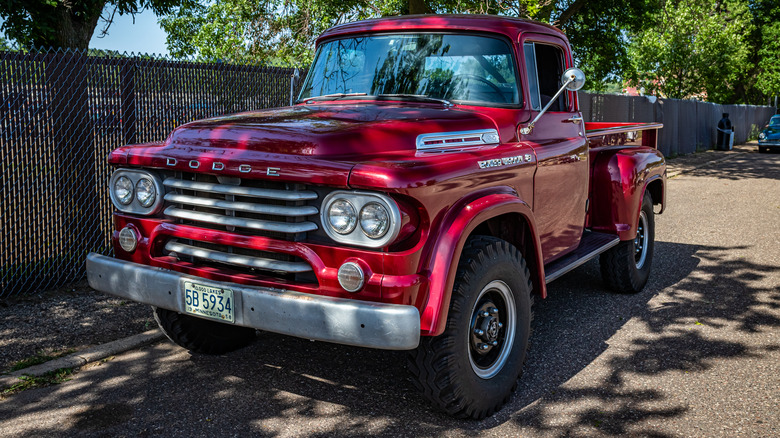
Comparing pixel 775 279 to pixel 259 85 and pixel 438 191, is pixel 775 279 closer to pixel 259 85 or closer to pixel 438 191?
pixel 438 191

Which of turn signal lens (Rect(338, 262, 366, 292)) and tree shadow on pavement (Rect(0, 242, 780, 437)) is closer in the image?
turn signal lens (Rect(338, 262, 366, 292))

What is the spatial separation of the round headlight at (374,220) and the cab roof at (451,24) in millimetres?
1884

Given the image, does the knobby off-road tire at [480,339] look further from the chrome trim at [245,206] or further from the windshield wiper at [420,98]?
the windshield wiper at [420,98]

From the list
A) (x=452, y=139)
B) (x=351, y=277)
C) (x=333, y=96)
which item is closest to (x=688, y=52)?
(x=333, y=96)

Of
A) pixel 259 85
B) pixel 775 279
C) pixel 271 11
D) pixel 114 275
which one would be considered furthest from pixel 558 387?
pixel 271 11

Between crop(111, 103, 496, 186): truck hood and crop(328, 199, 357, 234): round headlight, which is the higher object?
crop(111, 103, 496, 186): truck hood

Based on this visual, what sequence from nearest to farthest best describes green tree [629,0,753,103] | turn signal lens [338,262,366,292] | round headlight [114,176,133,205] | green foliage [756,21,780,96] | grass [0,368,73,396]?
1. turn signal lens [338,262,366,292]
2. round headlight [114,176,133,205]
3. grass [0,368,73,396]
4. green tree [629,0,753,103]
5. green foliage [756,21,780,96]

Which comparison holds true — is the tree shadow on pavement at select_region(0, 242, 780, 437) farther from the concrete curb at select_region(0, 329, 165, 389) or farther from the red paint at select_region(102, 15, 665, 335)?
the red paint at select_region(102, 15, 665, 335)

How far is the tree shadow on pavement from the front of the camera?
3.65 meters

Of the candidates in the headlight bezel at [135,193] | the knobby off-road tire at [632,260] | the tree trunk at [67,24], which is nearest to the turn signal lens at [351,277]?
the headlight bezel at [135,193]

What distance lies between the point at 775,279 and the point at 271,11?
2089 centimetres

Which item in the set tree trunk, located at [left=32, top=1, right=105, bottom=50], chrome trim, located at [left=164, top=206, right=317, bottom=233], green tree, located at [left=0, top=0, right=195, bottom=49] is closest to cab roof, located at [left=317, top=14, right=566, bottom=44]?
chrome trim, located at [left=164, top=206, right=317, bottom=233]

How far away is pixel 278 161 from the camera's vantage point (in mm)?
A: 3303

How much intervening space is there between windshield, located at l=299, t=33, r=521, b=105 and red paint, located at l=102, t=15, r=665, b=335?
9 cm
